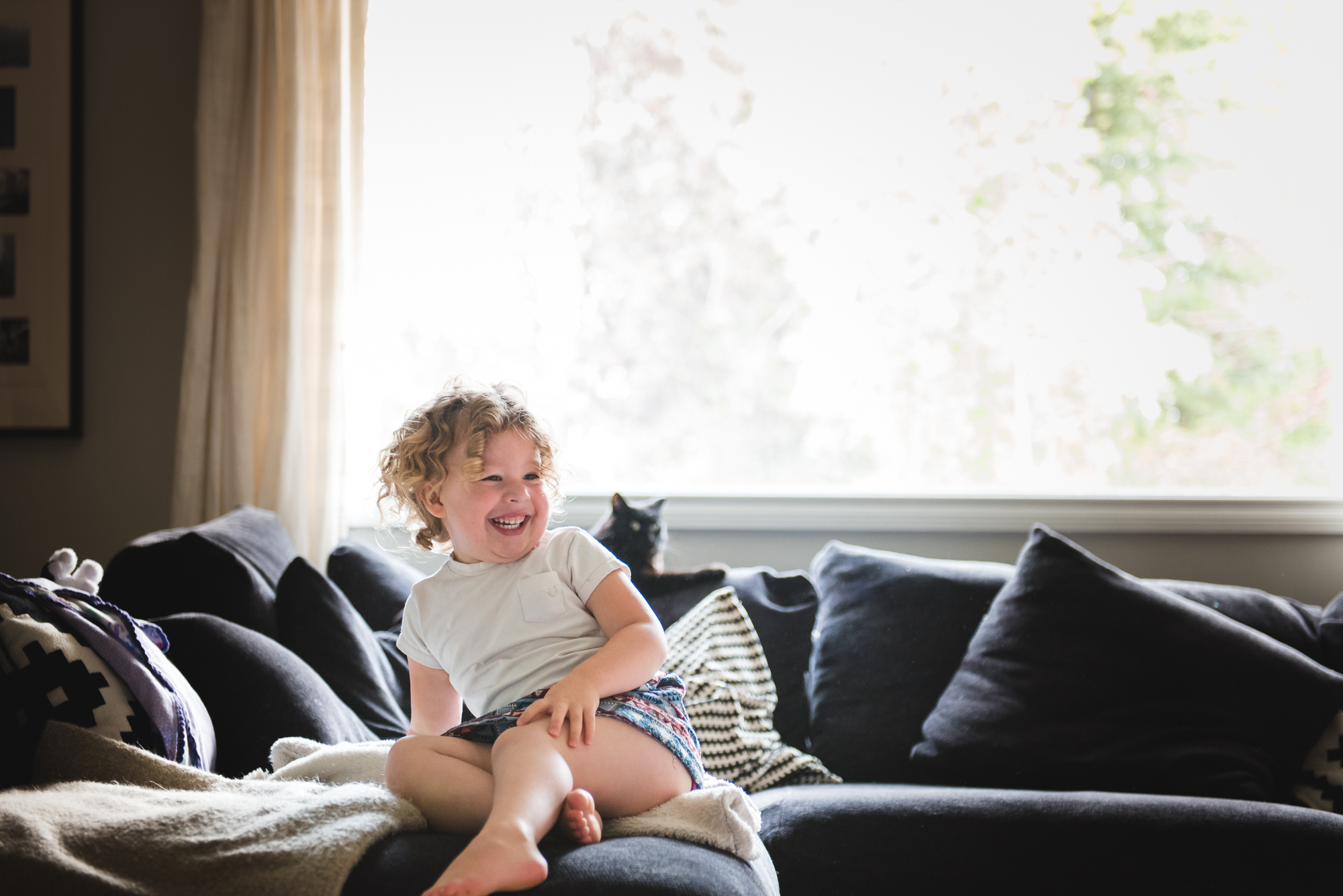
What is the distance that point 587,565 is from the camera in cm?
131

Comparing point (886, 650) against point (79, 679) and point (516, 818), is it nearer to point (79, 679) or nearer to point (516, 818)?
point (516, 818)

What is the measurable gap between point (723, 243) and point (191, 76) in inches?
65.8

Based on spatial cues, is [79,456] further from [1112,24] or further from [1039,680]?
[1112,24]

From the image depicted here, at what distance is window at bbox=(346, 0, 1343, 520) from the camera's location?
8.73ft

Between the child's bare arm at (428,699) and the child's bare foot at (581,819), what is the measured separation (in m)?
0.36

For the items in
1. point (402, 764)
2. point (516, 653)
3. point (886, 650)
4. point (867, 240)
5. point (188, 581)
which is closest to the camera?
point (402, 764)

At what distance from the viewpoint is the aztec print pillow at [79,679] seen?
3.66ft

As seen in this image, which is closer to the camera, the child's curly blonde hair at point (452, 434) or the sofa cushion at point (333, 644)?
the child's curly blonde hair at point (452, 434)

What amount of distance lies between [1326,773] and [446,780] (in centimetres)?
164

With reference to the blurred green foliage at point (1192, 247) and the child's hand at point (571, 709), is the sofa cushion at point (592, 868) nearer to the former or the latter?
the child's hand at point (571, 709)

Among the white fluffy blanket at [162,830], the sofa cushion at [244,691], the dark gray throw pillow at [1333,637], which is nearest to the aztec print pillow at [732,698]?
the sofa cushion at [244,691]

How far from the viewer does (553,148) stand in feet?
9.13

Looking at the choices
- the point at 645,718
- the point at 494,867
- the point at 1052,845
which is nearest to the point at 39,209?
the point at 645,718

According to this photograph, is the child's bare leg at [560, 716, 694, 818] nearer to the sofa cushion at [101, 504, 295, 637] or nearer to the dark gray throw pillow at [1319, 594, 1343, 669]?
the sofa cushion at [101, 504, 295, 637]
